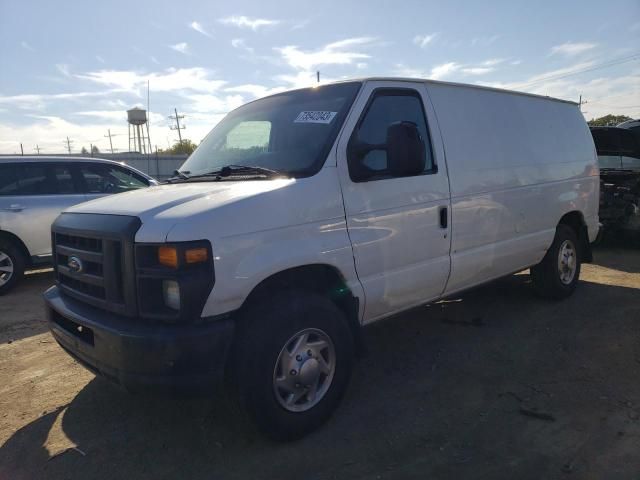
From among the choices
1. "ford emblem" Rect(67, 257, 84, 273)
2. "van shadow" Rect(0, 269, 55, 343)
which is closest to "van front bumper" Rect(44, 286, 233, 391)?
"ford emblem" Rect(67, 257, 84, 273)

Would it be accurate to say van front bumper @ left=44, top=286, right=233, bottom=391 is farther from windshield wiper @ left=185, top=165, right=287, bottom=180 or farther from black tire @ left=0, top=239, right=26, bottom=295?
black tire @ left=0, top=239, right=26, bottom=295

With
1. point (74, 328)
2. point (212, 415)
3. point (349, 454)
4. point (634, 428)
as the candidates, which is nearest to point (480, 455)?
point (349, 454)

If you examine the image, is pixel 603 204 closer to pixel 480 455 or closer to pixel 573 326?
pixel 573 326

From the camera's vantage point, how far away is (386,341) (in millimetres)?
4547

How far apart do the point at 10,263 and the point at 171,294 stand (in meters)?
5.40

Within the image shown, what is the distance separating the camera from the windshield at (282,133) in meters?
3.19

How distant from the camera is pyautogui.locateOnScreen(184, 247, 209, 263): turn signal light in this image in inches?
97.8

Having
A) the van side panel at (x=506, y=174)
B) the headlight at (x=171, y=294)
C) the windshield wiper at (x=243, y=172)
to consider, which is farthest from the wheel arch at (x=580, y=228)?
the headlight at (x=171, y=294)

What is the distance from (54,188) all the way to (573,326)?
6990 millimetres

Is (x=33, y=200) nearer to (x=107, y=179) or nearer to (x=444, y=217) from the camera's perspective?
(x=107, y=179)

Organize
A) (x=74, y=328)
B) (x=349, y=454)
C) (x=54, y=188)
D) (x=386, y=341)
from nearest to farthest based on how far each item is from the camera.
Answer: (x=349, y=454) < (x=74, y=328) < (x=386, y=341) < (x=54, y=188)

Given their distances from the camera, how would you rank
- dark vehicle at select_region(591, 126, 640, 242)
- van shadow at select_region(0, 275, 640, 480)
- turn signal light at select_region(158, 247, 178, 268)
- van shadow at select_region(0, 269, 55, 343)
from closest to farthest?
1. turn signal light at select_region(158, 247, 178, 268)
2. van shadow at select_region(0, 275, 640, 480)
3. van shadow at select_region(0, 269, 55, 343)
4. dark vehicle at select_region(591, 126, 640, 242)

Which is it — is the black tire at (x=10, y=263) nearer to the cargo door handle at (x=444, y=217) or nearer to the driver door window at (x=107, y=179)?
the driver door window at (x=107, y=179)

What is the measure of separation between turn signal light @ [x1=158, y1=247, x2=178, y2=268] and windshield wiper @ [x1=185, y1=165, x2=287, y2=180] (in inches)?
33.8
